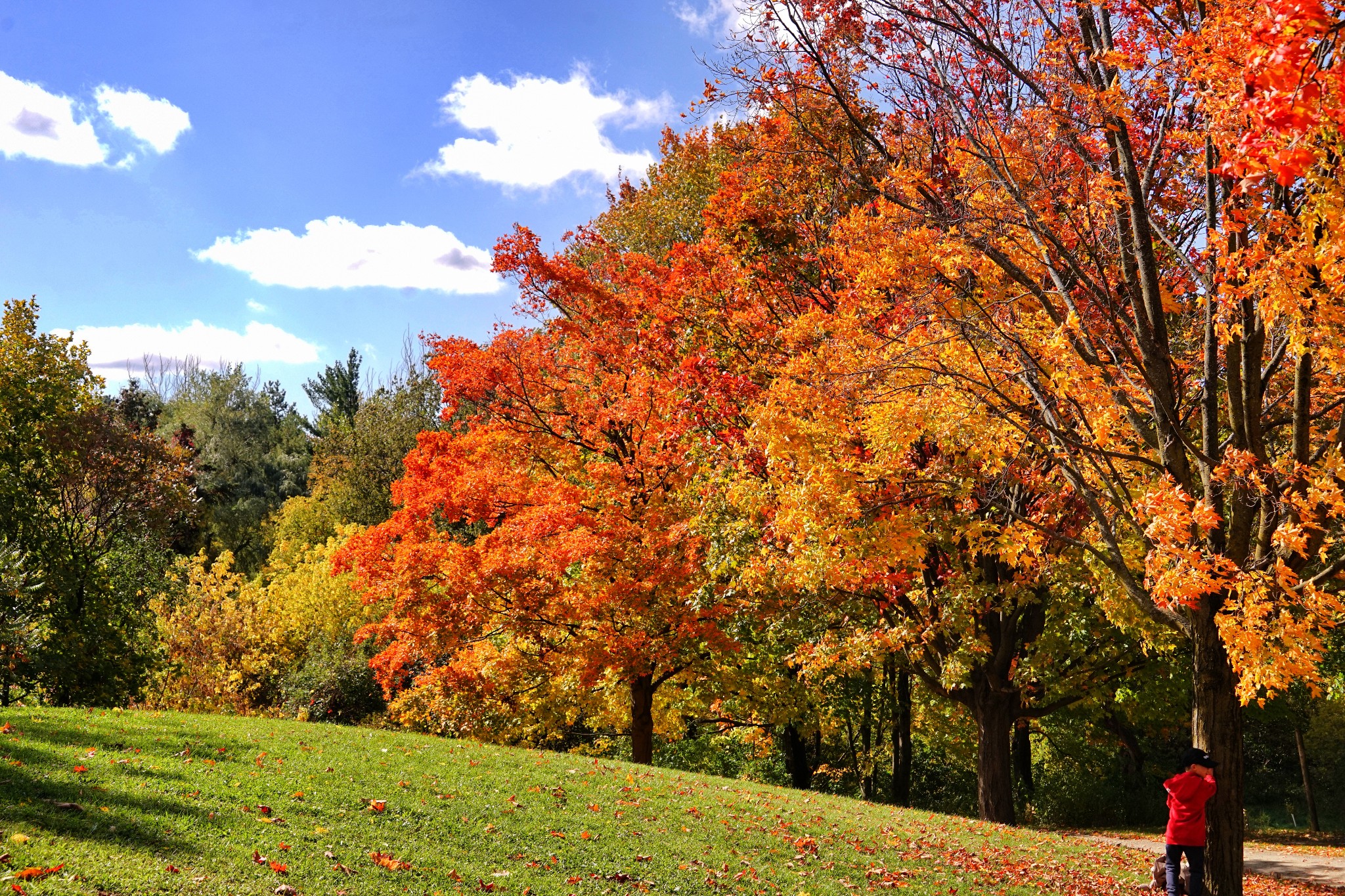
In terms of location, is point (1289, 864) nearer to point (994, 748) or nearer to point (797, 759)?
point (994, 748)

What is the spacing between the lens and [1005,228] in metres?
8.84

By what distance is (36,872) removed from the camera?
5.05m

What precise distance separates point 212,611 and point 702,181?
19.9 meters

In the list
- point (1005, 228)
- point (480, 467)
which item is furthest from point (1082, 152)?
point (480, 467)

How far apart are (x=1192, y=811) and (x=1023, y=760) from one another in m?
20.2

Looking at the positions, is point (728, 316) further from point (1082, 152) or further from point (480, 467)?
point (1082, 152)

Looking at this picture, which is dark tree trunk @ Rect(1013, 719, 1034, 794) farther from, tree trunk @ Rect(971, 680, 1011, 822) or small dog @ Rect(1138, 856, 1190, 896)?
small dog @ Rect(1138, 856, 1190, 896)

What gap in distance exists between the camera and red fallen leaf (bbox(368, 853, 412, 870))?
6559 millimetres

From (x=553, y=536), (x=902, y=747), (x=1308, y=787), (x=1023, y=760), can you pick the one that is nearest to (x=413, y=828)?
(x=553, y=536)

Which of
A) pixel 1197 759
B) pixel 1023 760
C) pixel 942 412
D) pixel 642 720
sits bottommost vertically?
pixel 1023 760

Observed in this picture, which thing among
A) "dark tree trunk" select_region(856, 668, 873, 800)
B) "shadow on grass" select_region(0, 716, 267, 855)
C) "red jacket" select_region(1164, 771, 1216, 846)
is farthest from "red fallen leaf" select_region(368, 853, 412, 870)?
"dark tree trunk" select_region(856, 668, 873, 800)

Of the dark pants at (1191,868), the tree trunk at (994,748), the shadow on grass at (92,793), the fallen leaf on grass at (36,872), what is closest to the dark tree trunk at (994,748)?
the tree trunk at (994,748)

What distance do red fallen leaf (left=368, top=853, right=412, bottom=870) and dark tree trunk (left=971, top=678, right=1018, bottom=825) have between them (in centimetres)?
1103

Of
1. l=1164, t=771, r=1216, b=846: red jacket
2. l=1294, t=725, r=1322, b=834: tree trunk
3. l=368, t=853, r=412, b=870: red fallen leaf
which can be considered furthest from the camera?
l=1294, t=725, r=1322, b=834: tree trunk
